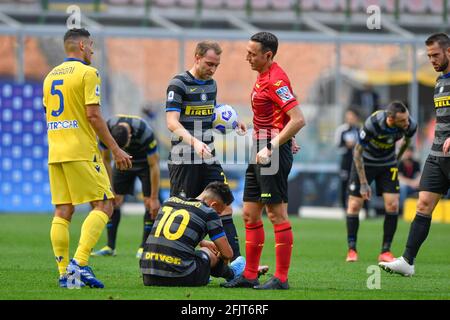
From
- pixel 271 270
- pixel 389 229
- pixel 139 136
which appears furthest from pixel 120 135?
pixel 389 229

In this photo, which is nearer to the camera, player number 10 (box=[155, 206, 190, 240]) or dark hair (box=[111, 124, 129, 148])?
player number 10 (box=[155, 206, 190, 240])

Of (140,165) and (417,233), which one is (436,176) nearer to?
(417,233)

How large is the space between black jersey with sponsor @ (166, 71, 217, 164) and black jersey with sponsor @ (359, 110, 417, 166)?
12.0 ft

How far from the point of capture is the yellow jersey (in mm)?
8695

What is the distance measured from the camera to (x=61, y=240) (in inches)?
348

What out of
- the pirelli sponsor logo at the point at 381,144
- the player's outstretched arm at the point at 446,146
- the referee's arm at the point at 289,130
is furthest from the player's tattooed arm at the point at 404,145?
the referee's arm at the point at 289,130

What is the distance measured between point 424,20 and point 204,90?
804 inches

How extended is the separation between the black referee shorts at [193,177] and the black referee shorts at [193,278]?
1.20m

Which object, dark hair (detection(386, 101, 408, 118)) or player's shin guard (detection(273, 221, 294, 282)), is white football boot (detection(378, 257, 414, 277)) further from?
dark hair (detection(386, 101, 408, 118))

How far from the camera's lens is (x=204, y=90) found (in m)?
9.98

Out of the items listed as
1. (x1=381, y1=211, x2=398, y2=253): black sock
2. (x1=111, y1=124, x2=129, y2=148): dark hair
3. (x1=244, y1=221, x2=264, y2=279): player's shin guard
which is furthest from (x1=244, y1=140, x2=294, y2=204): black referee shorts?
(x1=381, y1=211, x2=398, y2=253): black sock
